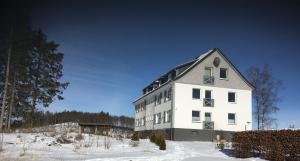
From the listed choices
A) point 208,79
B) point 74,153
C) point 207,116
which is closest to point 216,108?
point 207,116

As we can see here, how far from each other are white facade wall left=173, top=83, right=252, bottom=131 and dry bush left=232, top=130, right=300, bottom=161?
1433 centimetres

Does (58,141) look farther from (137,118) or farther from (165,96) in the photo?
(137,118)

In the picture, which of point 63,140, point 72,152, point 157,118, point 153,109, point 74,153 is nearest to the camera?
point 74,153

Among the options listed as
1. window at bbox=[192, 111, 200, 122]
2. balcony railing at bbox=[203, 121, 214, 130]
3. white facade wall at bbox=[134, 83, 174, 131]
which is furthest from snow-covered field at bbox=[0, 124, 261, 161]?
white facade wall at bbox=[134, 83, 174, 131]

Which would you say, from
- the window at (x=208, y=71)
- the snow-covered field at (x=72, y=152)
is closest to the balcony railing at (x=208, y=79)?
the window at (x=208, y=71)

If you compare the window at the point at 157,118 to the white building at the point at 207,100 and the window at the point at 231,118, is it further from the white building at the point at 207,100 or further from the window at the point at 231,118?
the window at the point at 231,118

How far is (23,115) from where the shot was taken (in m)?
35.3

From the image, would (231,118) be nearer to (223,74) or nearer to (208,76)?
(223,74)

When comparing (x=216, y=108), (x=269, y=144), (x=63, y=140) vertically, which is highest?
(x=216, y=108)

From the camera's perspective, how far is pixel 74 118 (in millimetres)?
40406

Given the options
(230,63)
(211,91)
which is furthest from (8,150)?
(230,63)

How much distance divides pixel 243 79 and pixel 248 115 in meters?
3.54

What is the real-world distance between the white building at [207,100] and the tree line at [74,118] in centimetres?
983

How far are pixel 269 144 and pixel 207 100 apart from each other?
17783mm
